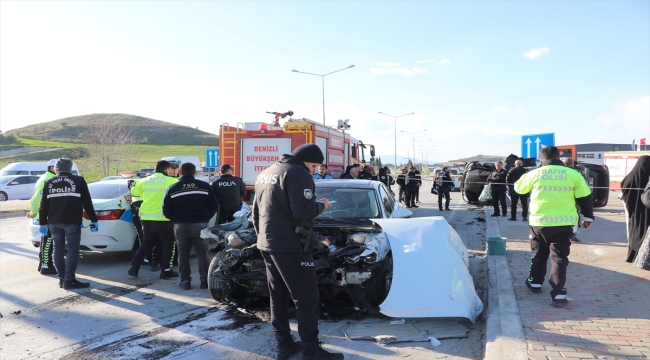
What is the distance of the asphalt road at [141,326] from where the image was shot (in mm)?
4480

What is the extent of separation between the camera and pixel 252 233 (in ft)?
19.6

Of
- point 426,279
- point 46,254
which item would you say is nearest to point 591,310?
point 426,279

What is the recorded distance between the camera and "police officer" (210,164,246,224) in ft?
29.1

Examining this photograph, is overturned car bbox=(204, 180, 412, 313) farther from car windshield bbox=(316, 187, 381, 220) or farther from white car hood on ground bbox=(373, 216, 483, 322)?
white car hood on ground bbox=(373, 216, 483, 322)

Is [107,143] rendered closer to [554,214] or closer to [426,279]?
[426,279]

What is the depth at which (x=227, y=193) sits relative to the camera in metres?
8.87

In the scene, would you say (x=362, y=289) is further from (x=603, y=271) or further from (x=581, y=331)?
(x=603, y=271)

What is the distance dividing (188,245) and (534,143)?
9.58m

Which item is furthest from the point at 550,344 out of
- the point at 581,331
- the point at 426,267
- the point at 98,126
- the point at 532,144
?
the point at 98,126

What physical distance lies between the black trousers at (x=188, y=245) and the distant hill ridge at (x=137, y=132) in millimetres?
80715

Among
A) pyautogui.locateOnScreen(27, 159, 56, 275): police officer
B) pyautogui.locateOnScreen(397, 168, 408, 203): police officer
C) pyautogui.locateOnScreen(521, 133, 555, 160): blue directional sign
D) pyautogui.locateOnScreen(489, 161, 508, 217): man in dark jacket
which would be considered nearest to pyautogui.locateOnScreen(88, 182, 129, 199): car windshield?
pyautogui.locateOnScreen(27, 159, 56, 275): police officer

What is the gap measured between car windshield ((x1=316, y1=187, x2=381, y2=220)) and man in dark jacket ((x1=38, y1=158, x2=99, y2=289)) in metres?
3.30

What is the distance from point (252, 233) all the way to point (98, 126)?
39704 millimetres

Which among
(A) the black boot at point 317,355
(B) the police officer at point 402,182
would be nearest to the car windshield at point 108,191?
(A) the black boot at point 317,355
